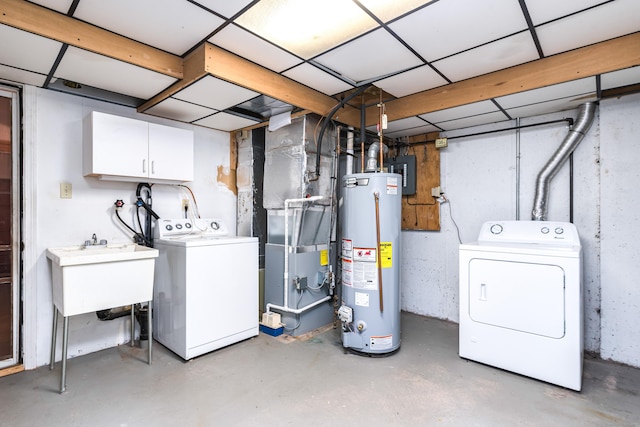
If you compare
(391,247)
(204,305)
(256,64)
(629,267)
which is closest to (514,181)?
(629,267)

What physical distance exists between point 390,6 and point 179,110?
6.80 ft

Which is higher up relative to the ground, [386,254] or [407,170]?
[407,170]

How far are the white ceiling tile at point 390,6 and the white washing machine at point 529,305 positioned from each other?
1.81 m

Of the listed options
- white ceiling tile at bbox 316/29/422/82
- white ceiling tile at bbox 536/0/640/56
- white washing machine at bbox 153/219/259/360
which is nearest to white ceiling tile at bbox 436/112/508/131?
white ceiling tile at bbox 536/0/640/56

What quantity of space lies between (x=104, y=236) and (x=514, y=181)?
3918 mm

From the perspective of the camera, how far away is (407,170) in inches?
153

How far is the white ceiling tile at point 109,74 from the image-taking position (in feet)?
6.69

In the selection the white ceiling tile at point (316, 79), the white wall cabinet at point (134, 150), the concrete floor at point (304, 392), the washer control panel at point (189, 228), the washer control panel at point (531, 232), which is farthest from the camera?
the washer control panel at point (189, 228)

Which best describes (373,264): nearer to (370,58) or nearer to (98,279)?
(370,58)

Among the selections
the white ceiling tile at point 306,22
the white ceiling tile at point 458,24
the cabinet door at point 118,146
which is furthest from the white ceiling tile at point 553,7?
the cabinet door at point 118,146

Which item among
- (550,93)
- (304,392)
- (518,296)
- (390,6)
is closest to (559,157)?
(550,93)

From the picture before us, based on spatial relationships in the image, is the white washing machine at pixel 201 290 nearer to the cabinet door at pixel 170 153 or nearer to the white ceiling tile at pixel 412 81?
the cabinet door at pixel 170 153

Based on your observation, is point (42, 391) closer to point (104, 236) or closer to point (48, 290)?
point (48, 290)

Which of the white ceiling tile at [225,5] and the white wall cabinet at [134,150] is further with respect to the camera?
the white wall cabinet at [134,150]
